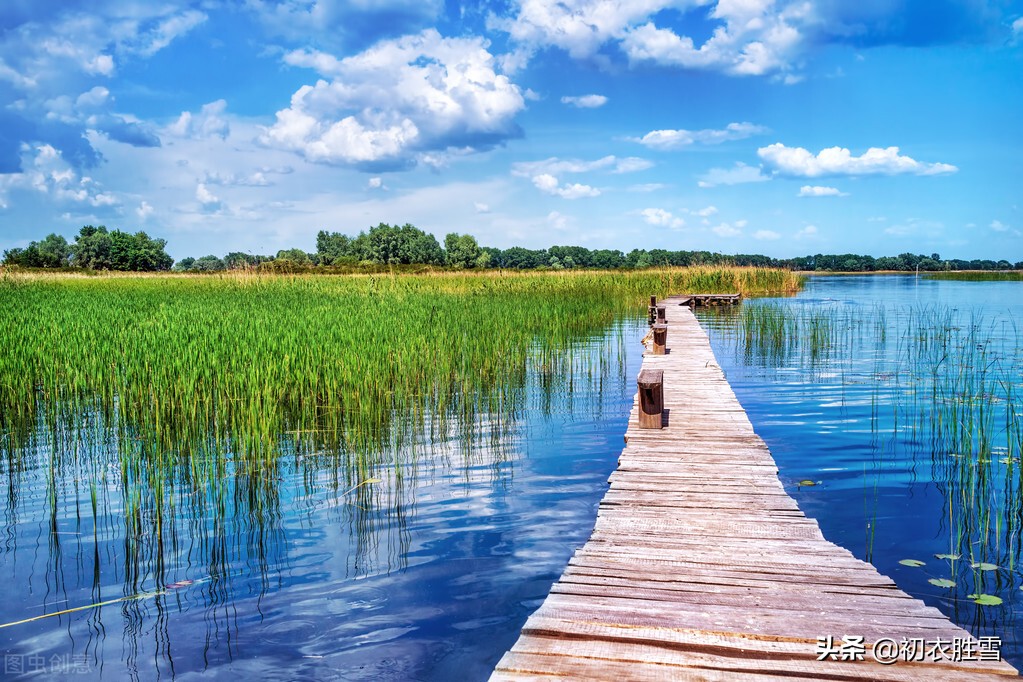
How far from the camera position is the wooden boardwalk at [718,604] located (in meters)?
2.94

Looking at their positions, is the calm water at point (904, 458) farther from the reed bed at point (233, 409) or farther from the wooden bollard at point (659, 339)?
the reed bed at point (233, 409)

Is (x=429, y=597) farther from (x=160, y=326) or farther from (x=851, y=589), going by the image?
(x=160, y=326)

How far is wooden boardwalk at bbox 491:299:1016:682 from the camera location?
2941 mm

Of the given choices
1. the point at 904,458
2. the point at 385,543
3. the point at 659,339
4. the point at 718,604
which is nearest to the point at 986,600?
the point at 718,604

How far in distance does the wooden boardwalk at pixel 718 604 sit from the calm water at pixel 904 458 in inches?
10.4

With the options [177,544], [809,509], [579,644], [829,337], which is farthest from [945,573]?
[829,337]

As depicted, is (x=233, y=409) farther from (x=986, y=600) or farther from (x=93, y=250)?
(x=93, y=250)

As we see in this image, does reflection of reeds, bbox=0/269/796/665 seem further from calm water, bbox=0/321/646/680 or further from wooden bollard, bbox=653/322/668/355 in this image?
wooden bollard, bbox=653/322/668/355

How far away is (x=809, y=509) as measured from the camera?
6398 millimetres

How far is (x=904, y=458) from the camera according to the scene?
8.00 m

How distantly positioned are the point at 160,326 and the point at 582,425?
811 centimetres

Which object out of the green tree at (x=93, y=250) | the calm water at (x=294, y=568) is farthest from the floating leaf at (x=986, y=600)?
the green tree at (x=93, y=250)

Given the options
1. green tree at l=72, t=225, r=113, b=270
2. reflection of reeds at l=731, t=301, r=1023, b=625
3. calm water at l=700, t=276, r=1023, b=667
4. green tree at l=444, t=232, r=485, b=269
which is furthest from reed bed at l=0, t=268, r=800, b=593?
green tree at l=444, t=232, r=485, b=269

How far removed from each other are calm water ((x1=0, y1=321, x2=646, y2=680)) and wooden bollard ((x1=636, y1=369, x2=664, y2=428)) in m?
0.63
